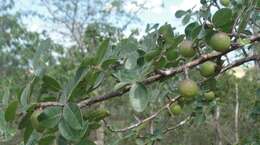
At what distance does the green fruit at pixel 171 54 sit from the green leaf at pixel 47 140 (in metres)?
0.24

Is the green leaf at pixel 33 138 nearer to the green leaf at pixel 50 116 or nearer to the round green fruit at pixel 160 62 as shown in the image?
the green leaf at pixel 50 116

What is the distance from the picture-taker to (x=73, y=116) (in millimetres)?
834

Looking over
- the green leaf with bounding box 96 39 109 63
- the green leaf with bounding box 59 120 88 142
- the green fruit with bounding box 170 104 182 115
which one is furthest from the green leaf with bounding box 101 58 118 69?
the green fruit with bounding box 170 104 182 115

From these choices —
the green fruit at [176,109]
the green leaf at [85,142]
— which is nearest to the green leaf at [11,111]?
the green leaf at [85,142]

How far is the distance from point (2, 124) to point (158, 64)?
0.28 m

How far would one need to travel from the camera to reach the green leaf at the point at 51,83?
36.1 inches

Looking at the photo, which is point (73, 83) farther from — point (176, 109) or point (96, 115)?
point (176, 109)

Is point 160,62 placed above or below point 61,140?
above

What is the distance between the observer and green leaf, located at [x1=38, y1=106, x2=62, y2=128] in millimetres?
850

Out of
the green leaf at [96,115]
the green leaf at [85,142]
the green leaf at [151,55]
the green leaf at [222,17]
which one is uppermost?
the green leaf at [222,17]

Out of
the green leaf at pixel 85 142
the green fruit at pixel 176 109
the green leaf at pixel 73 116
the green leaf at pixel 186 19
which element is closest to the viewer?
the green leaf at pixel 73 116

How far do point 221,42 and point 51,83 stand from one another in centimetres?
29

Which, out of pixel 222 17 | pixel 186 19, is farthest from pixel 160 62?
pixel 186 19

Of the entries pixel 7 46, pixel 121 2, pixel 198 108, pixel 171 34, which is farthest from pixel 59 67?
pixel 171 34
